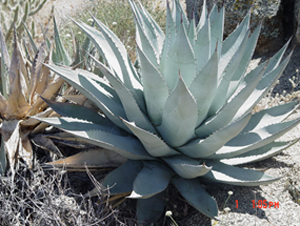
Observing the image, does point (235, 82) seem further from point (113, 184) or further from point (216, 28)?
point (113, 184)

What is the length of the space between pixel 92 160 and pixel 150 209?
1.67 ft

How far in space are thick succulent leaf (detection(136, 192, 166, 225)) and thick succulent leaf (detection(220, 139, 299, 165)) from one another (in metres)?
0.50

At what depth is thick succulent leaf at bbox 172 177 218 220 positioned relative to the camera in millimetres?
1711

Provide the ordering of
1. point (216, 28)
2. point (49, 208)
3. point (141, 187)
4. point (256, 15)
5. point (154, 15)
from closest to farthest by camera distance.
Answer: point (141, 187), point (49, 208), point (216, 28), point (256, 15), point (154, 15)

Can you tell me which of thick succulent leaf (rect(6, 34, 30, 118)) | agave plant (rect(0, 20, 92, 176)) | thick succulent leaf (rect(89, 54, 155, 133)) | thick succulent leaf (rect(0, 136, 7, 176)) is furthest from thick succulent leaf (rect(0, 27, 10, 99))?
thick succulent leaf (rect(89, 54, 155, 133))

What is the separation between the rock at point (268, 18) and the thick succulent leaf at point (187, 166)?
2722 mm

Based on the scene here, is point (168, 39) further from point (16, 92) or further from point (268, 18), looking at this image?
point (268, 18)

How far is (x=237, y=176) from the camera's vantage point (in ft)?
5.75

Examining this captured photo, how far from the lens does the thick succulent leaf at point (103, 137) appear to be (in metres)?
1.75

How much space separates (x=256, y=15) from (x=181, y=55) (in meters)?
2.64

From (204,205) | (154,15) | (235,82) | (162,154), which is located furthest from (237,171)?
(154,15)

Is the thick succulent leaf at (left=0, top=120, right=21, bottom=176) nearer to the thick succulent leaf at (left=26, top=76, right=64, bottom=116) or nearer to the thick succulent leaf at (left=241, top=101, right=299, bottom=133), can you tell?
the thick succulent leaf at (left=26, top=76, right=64, bottom=116)

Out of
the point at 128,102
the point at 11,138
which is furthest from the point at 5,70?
the point at 128,102

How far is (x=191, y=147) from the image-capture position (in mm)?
1777
